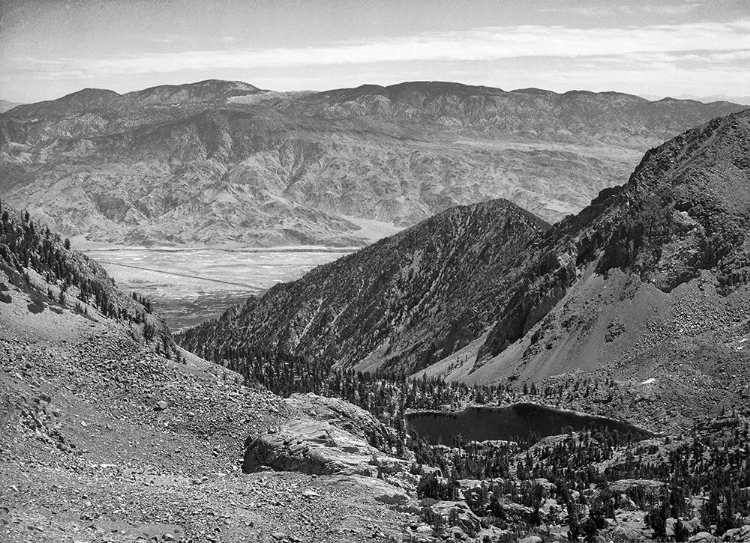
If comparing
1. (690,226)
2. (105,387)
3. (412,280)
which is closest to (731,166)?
(690,226)

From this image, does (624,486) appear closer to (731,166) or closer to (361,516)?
(361,516)

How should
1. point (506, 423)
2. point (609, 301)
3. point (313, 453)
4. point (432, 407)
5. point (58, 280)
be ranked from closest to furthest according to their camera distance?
point (313, 453) < point (58, 280) < point (506, 423) < point (432, 407) < point (609, 301)

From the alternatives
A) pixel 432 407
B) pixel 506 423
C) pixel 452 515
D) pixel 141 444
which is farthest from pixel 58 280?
pixel 506 423

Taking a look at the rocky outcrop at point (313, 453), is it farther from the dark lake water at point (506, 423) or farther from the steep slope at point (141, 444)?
the dark lake water at point (506, 423)

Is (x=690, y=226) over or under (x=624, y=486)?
over

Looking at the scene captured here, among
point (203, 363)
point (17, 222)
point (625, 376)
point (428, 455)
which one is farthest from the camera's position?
point (625, 376)

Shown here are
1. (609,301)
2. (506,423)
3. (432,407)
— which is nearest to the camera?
(506,423)

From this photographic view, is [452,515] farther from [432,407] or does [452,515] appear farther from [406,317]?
[406,317]
